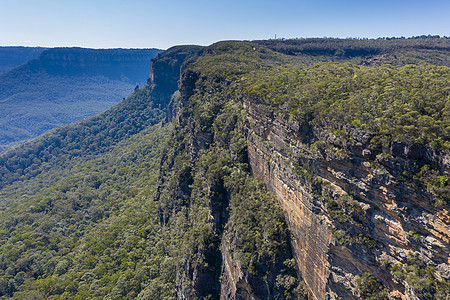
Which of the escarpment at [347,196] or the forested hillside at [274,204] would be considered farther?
the forested hillside at [274,204]

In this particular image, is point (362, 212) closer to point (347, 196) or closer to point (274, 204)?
point (347, 196)

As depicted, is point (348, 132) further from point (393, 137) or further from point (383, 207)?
point (383, 207)

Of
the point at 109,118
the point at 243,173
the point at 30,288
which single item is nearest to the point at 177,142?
the point at 243,173

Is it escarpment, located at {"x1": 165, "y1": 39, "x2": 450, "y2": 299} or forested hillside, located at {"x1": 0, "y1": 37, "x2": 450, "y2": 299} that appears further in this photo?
forested hillside, located at {"x1": 0, "y1": 37, "x2": 450, "y2": 299}
